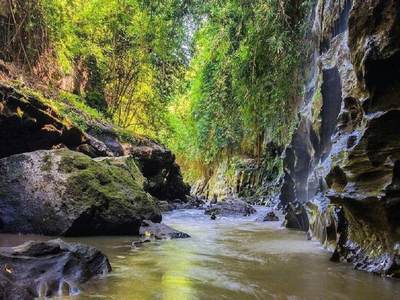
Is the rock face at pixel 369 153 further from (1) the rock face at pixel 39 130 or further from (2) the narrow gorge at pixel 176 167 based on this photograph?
(1) the rock face at pixel 39 130

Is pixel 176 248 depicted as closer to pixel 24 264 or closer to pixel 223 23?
pixel 24 264

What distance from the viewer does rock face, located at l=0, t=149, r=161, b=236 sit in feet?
18.8

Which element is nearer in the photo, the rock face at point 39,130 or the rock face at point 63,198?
the rock face at point 63,198

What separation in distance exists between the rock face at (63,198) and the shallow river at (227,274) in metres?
0.38

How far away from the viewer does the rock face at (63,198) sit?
5.72 metres

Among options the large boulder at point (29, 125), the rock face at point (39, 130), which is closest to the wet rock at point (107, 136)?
the rock face at point (39, 130)

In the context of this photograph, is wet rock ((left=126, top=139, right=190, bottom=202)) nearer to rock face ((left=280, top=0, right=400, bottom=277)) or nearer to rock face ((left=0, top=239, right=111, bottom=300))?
rock face ((left=280, top=0, right=400, bottom=277))

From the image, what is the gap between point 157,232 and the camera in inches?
242

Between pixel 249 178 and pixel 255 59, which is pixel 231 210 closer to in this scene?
pixel 255 59

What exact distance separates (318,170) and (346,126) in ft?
6.90

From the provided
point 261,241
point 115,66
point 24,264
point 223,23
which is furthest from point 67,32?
point 24,264

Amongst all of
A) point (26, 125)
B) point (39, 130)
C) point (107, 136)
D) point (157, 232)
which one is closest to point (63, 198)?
point (157, 232)

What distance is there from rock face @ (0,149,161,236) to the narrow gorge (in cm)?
2

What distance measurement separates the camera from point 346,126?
16.9 ft
